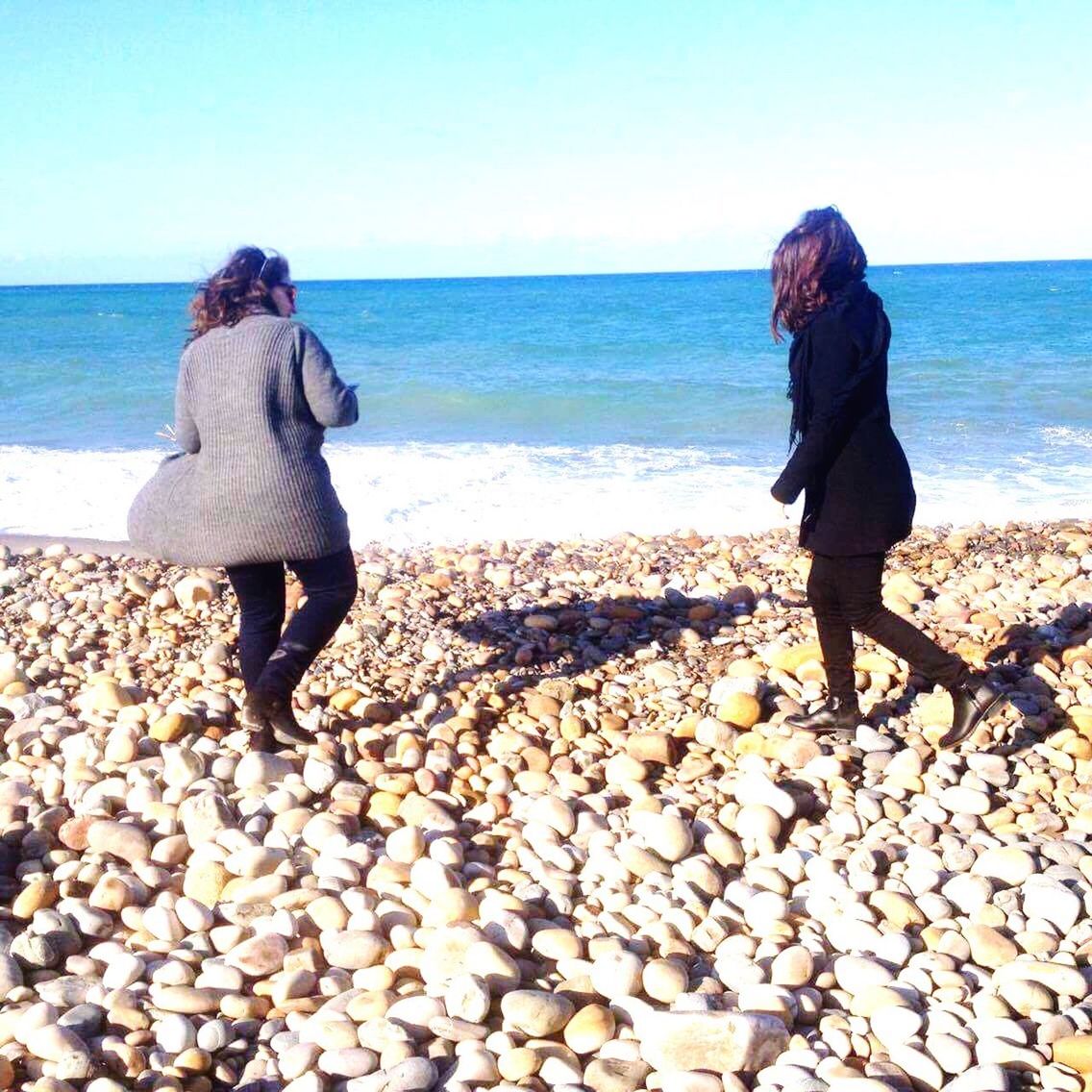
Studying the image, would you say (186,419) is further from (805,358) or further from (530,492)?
(530,492)

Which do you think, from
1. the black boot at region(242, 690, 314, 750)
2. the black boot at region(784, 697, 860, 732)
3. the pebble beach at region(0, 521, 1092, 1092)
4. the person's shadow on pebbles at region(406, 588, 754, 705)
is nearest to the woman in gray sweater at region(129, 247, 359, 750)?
the black boot at region(242, 690, 314, 750)

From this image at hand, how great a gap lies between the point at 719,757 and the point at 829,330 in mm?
1387

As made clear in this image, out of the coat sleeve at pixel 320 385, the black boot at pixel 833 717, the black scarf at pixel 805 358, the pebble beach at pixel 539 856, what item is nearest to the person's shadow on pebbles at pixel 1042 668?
the pebble beach at pixel 539 856

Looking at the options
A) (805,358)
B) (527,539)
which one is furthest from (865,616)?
(527,539)

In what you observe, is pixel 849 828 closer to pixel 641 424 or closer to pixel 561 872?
pixel 561 872

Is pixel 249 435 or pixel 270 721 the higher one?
pixel 249 435

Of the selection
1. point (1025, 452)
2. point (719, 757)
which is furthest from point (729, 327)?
point (719, 757)

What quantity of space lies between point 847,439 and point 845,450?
0.03m

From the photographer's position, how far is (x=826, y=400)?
3217 mm

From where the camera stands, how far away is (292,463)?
323 centimetres

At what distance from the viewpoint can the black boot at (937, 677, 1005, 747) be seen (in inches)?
140

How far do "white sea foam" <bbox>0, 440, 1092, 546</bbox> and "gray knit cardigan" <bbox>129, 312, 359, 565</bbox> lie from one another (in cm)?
405

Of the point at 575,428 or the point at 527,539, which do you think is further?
the point at 575,428

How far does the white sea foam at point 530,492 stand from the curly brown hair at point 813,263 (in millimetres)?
4358
